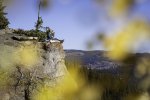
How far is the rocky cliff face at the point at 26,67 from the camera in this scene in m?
15.0

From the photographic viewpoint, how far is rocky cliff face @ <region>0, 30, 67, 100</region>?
49.3 ft

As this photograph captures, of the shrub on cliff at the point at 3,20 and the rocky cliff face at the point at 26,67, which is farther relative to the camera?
the shrub on cliff at the point at 3,20

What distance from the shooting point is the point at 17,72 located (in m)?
15.3

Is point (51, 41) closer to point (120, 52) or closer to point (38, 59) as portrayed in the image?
point (38, 59)

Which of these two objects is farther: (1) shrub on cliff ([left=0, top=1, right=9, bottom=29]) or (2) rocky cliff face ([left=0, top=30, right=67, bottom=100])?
(1) shrub on cliff ([left=0, top=1, right=9, bottom=29])

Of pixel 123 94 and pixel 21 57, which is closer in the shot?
pixel 21 57

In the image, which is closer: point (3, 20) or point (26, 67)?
point (26, 67)

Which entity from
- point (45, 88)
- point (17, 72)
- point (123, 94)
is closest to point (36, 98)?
point (45, 88)

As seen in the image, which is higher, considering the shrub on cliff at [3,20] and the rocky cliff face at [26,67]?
the shrub on cliff at [3,20]

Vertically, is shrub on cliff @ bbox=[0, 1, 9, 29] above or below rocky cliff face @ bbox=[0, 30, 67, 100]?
above

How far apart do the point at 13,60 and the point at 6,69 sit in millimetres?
710

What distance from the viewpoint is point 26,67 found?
15.7 m

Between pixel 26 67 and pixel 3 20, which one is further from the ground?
pixel 3 20

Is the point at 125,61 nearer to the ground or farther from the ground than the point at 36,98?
farther from the ground
